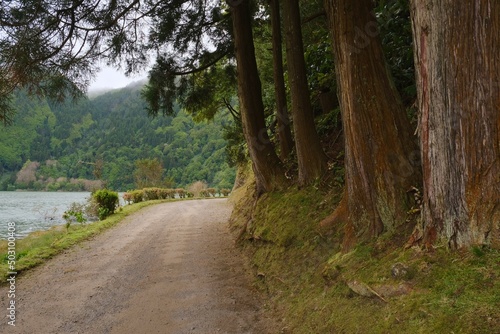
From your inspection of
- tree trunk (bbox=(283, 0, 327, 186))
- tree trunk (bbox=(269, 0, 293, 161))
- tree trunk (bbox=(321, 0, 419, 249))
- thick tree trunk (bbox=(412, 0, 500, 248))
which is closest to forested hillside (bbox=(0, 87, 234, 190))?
tree trunk (bbox=(269, 0, 293, 161))

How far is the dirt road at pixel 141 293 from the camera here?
13.9ft

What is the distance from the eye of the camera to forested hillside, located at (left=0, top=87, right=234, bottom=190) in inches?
2731

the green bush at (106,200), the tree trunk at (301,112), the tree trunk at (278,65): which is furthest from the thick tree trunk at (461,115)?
the green bush at (106,200)

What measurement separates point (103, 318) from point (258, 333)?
6.14 feet

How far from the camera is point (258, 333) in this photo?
3.95 m

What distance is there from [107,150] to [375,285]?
9145cm

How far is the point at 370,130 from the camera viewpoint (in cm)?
391

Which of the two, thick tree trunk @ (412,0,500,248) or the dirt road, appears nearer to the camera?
thick tree trunk @ (412,0,500,248)

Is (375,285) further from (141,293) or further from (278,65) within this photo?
(278,65)

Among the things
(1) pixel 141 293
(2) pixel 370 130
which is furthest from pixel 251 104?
(2) pixel 370 130

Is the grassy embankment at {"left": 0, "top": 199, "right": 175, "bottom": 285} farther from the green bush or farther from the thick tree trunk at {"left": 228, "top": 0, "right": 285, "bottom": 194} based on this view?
the thick tree trunk at {"left": 228, "top": 0, "right": 285, "bottom": 194}

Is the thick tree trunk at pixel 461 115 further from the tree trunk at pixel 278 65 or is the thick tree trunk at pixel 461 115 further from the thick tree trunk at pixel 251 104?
the tree trunk at pixel 278 65

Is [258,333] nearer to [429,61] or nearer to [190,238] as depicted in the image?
[429,61]

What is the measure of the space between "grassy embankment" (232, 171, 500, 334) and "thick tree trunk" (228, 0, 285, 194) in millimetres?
2539
